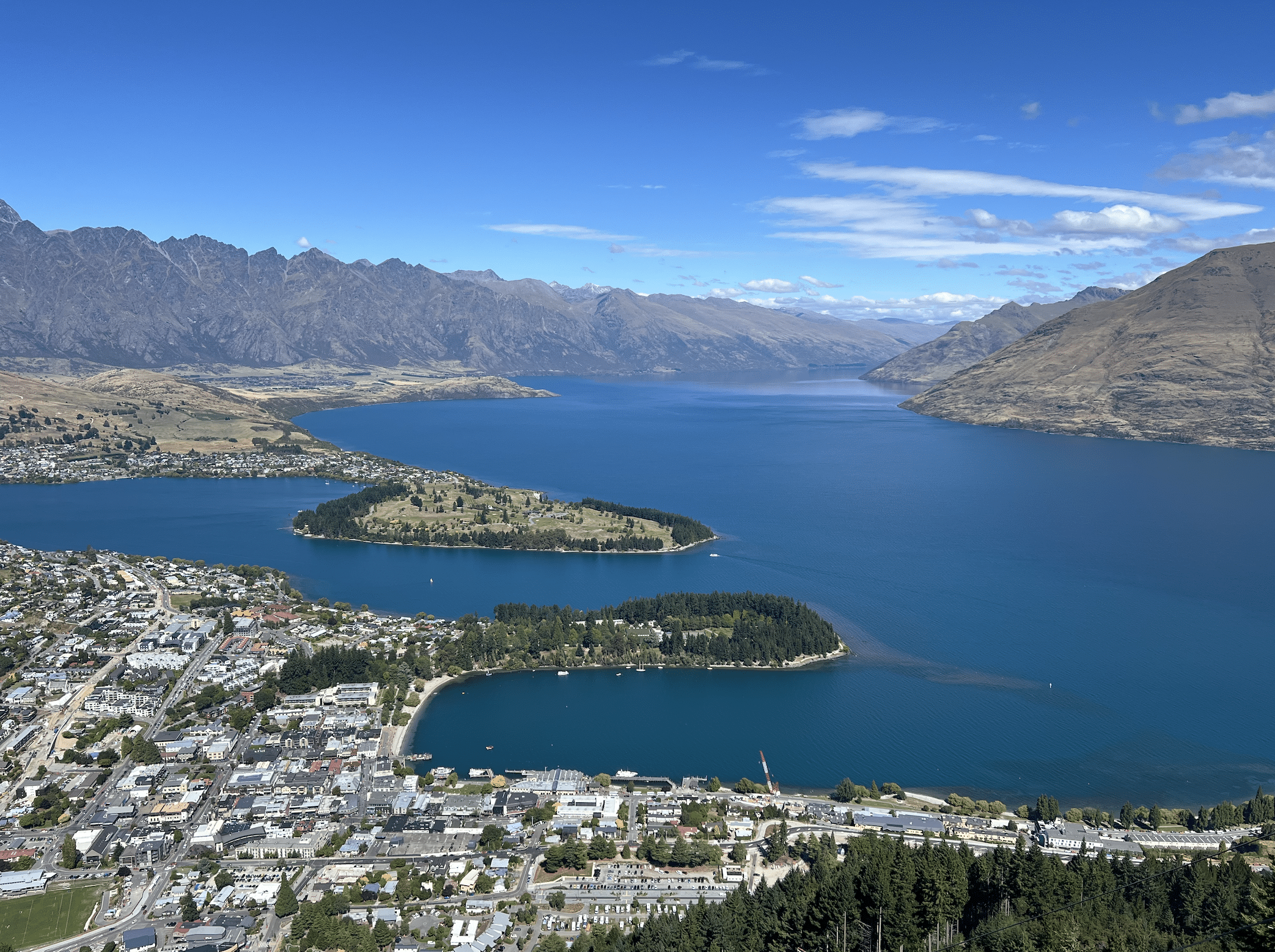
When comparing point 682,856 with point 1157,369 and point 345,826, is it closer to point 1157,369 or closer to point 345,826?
point 345,826

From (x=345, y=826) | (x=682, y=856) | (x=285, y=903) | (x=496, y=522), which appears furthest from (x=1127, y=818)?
(x=496, y=522)

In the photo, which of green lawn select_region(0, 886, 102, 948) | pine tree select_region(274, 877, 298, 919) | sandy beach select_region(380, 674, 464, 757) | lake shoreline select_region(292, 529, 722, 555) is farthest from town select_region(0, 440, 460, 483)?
pine tree select_region(274, 877, 298, 919)

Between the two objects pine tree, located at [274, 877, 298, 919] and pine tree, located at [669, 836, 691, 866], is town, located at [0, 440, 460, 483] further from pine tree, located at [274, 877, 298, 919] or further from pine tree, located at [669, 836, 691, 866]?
pine tree, located at [669, 836, 691, 866]

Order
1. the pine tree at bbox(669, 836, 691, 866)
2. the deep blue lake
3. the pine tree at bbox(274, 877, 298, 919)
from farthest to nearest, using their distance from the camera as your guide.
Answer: the deep blue lake, the pine tree at bbox(669, 836, 691, 866), the pine tree at bbox(274, 877, 298, 919)

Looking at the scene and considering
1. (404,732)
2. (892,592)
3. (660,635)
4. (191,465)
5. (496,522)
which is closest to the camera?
(404,732)

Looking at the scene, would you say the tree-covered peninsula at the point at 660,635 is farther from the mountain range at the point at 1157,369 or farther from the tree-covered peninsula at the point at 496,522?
the mountain range at the point at 1157,369

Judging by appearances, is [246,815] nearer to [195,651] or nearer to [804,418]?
[195,651]

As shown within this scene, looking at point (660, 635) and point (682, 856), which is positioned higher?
point (660, 635)

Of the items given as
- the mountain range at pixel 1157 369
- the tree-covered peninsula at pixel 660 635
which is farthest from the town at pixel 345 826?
the mountain range at pixel 1157 369
